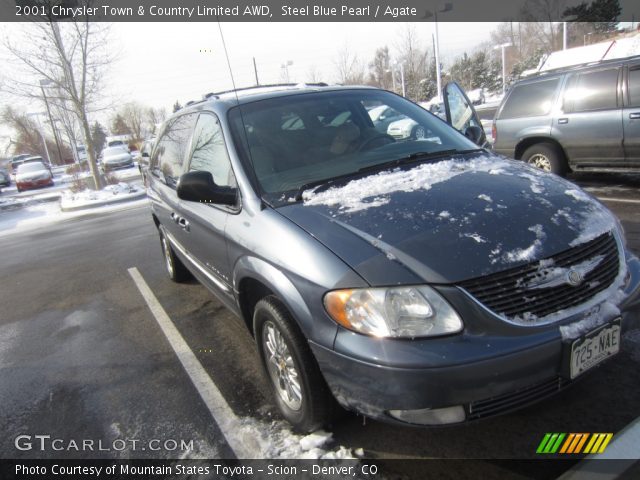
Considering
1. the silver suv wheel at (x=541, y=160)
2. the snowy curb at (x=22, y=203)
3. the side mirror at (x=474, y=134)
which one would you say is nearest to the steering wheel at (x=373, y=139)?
the side mirror at (x=474, y=134)

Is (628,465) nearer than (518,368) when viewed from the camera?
No

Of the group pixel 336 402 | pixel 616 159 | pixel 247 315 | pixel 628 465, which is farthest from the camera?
pixel 616 159

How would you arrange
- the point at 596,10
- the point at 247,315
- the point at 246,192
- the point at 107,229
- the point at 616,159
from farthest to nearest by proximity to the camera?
the point at 596,10
the point at 107,229
the point at 616,159
the point at 247,315
the point at 246,192

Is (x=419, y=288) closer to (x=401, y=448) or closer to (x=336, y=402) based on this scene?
(x=336, y=402)

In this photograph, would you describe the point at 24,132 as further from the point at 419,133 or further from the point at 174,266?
the point at 419,133

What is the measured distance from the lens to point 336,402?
226 cm

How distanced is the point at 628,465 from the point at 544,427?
0.38 metres

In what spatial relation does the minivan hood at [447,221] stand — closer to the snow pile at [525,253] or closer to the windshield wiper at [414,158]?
the snow pile at [525,253]

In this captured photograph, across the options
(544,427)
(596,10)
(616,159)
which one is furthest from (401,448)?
(596,10)

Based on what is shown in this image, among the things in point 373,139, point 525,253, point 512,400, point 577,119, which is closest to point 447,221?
point 525,253

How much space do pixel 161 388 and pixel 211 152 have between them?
1655 mm

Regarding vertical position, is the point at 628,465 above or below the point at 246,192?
below

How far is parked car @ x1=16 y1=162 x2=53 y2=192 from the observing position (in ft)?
76.7

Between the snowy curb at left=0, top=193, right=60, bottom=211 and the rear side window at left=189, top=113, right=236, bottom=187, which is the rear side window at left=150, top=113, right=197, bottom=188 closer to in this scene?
the rear side window at left=189, top=113, right=236, bottom=187
